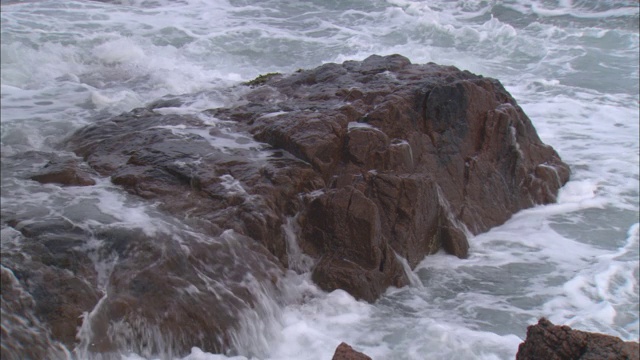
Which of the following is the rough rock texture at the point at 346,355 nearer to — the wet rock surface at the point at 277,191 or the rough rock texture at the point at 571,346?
the rough rock texture at the point at 571,346

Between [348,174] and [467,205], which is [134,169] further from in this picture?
[467,205]

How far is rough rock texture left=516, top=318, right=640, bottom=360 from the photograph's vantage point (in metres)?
2.81

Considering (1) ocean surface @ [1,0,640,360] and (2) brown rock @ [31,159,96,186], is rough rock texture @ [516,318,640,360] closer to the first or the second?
(1) ocean surface @ [1,0,640,360]

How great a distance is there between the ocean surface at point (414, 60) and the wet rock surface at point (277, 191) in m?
0.16

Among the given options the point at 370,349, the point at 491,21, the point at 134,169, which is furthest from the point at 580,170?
the point at 491,21

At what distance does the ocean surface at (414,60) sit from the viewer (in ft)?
15.1

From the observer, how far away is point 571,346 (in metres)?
2.99

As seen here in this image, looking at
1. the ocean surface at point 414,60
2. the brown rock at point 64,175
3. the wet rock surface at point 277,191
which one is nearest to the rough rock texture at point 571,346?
the ocean surface at point 414,60

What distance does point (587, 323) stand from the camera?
16.5ft

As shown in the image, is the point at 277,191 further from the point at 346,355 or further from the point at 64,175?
the point at 346,355

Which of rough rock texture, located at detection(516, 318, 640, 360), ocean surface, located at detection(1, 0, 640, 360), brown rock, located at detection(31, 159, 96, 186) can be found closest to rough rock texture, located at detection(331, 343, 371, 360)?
rough rock texture, located at detection(516, 318, 640, 360)

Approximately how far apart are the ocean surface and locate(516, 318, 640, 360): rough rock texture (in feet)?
4.27

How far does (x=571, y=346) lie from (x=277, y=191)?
8.93ft

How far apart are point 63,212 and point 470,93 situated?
4.15 m
